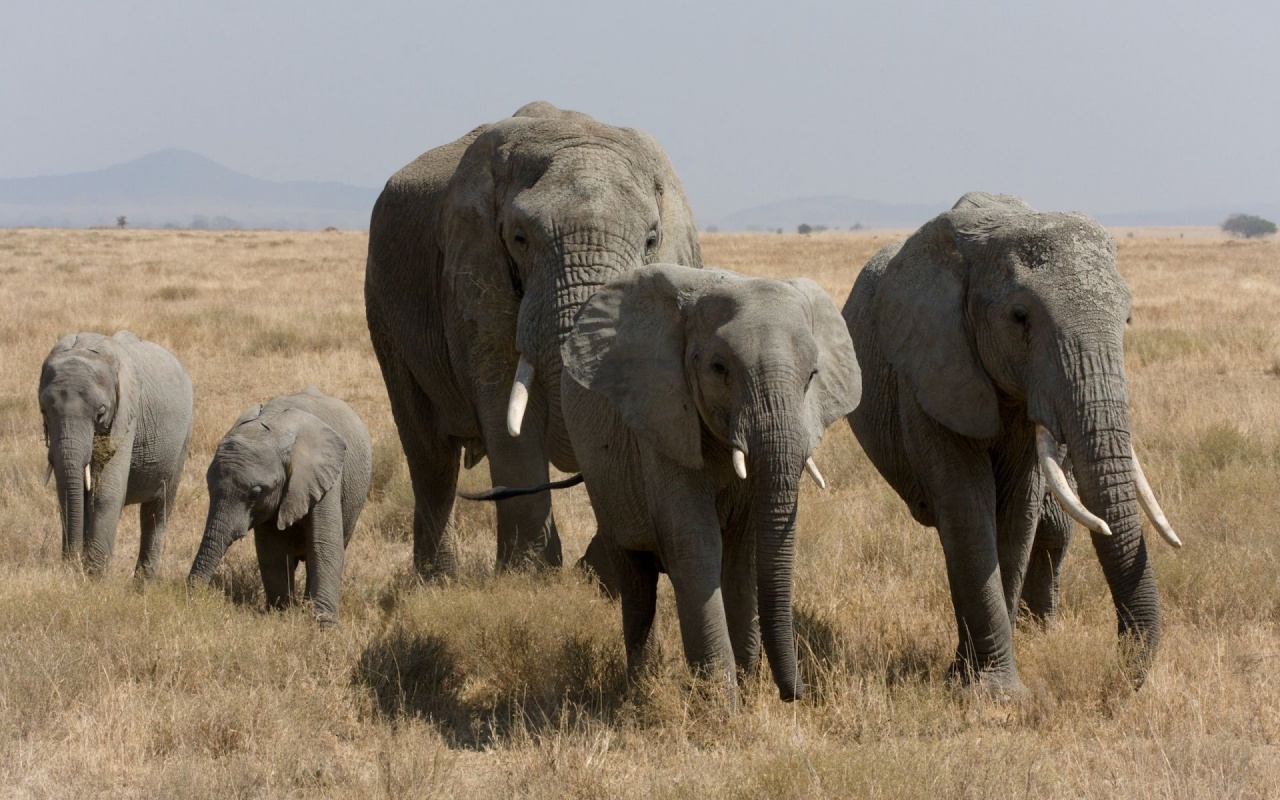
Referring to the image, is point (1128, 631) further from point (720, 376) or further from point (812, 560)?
point (812, 560)

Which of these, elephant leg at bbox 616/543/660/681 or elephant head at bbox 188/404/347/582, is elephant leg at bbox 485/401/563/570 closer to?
elephant head at bbox 188/404/347/582

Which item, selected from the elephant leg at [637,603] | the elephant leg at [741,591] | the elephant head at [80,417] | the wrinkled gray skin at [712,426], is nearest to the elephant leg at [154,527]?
the elephant head at [80,417]

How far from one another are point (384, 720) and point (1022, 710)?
2.41 m

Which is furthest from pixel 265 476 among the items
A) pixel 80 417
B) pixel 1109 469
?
pixel 1109 469

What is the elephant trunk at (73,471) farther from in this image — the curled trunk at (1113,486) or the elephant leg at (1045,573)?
the curled trunk at (1113,486)

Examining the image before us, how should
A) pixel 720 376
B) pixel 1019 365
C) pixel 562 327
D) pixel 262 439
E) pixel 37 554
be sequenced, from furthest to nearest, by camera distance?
pixel 37 554 < pixel 262 439 < pixel 562 327 < pixel 1019 365 < pixel 720 376

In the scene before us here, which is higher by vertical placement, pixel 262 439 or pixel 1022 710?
pixel 262 439

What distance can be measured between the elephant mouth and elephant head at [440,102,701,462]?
190cm

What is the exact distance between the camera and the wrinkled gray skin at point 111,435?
736cm

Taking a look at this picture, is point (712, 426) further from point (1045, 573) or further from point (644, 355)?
point (1045, 573)

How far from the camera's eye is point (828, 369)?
16.1 feet

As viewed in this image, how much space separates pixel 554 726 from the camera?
5492mm

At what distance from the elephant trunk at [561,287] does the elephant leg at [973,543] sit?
1.41 m

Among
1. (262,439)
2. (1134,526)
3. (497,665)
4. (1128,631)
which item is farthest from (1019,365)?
(262,439)
